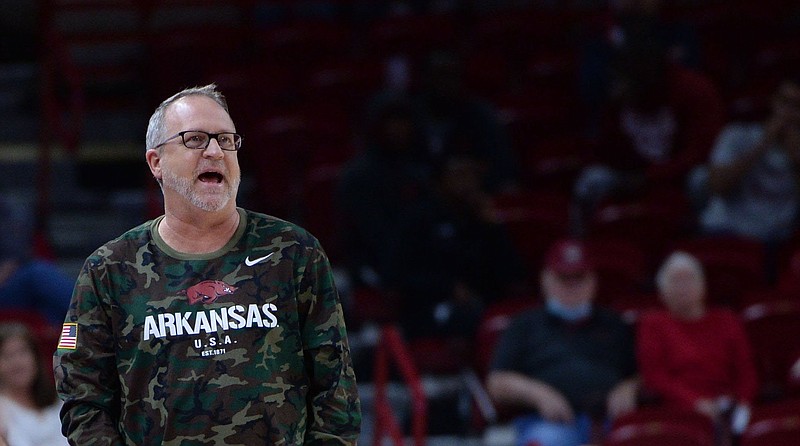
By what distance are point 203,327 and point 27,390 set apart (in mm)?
2756

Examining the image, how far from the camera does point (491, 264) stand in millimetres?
6797

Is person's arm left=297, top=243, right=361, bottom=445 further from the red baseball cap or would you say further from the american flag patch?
the red baseball cap

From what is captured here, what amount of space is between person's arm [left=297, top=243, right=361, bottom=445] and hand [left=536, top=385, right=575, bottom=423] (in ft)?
9.42

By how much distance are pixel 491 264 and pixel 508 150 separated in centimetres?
101

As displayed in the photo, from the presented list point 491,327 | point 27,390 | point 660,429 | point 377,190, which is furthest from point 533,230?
point 27,390

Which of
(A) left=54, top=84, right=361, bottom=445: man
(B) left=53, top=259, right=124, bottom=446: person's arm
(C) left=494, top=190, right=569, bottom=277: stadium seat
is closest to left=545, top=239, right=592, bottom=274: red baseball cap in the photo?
(C) left=494, top=190, right=569, bottom=277: stadium seat

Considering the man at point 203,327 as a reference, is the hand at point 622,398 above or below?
below

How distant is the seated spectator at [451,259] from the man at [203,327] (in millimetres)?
3577

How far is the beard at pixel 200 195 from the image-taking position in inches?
112

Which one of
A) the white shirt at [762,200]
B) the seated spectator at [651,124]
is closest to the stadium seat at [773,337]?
the white shirt at [762,200]

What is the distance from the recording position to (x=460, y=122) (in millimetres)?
7574

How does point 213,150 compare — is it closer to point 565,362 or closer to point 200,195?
point 200,195

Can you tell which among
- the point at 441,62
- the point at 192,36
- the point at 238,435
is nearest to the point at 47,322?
the point at 441,62

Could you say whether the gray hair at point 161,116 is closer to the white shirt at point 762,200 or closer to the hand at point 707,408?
the hand at point 707,408
